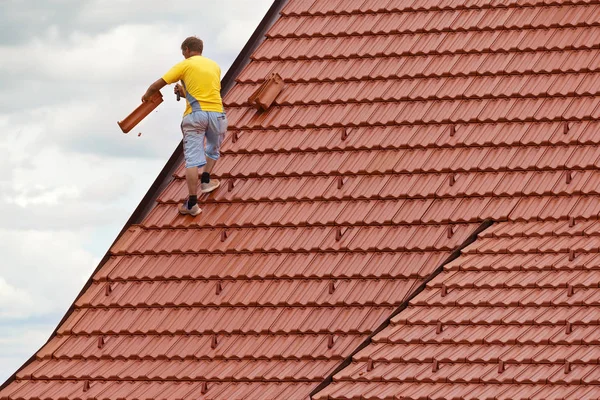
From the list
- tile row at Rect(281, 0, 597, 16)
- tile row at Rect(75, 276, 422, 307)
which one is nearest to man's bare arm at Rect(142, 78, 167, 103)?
tile row at Rect(75, 276, 422, 307)

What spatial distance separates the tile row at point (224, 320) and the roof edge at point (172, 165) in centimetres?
38

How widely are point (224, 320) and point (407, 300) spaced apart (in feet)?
5.92

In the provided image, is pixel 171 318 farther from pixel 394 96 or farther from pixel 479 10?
pixel 479 10

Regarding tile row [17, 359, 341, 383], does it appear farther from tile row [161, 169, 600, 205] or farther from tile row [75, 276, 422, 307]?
tile row [161, 169, 600, 205]

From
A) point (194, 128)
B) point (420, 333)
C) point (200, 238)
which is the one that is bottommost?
point (420, 333)

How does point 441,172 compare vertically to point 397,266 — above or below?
above

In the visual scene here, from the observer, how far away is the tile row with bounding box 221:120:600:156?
45.1 ft

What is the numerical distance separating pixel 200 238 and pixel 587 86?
4034 mm

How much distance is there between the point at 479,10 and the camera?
15.4 metres

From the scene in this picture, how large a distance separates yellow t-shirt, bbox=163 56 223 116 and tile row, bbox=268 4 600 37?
1765 mm

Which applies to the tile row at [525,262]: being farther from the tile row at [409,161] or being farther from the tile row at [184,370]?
the tile row at [184,370]

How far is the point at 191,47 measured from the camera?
14.6 m

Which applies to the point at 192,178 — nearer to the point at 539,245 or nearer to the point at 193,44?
the point at 193,44

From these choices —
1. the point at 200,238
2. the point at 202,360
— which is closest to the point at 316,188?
the point at 200,238
